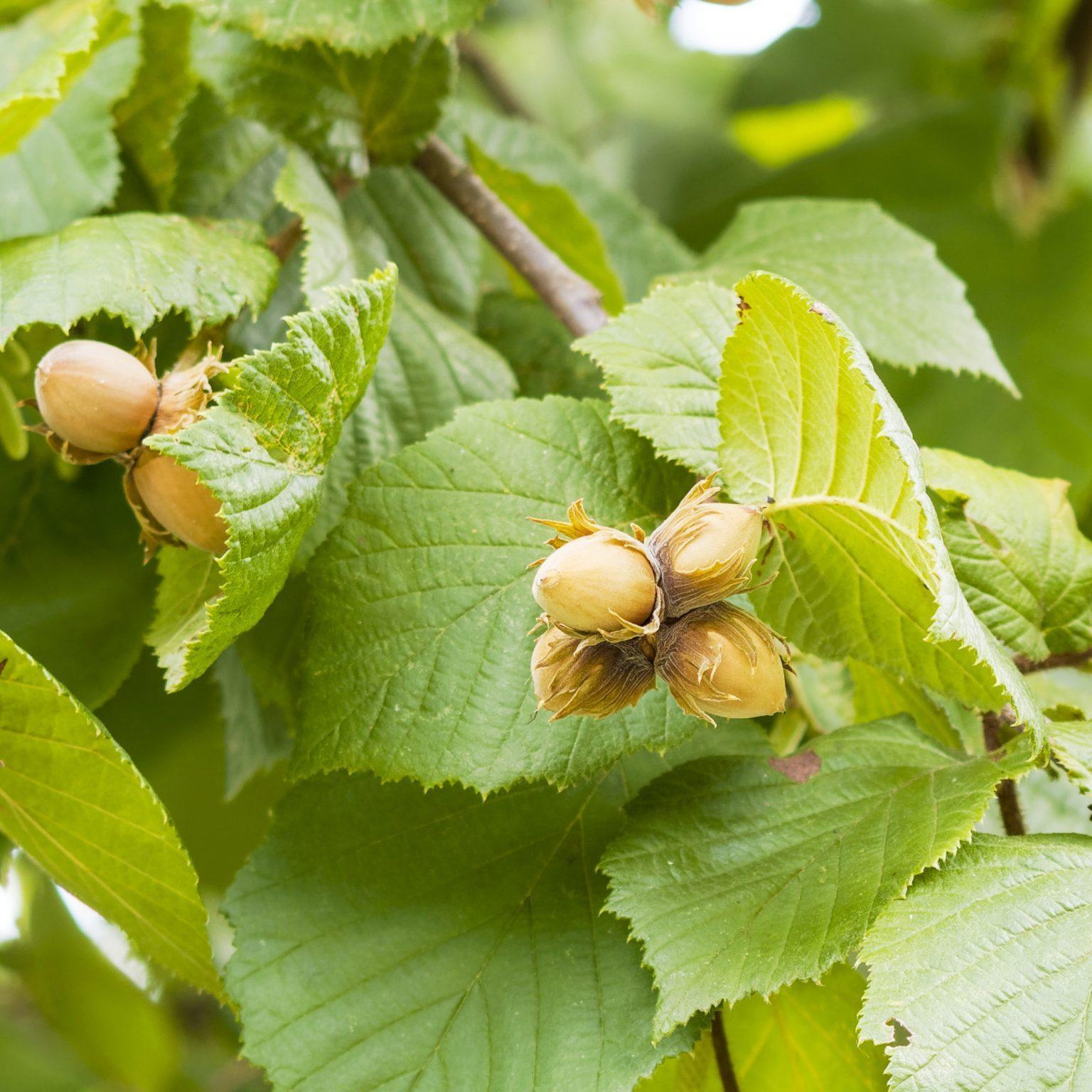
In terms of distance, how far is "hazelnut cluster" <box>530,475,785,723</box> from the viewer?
1.46 feet

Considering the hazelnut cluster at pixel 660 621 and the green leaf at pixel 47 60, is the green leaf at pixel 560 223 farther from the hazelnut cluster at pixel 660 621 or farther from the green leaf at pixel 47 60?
the hazelnut cluster at pixel 660 621

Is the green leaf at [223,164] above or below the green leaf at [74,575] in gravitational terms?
above

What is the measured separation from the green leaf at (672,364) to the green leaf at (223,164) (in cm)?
31

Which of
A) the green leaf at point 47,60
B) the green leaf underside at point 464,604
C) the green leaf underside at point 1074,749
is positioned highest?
the green leaf at point 47,60

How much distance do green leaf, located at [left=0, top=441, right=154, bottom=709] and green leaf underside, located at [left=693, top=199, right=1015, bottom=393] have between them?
430 millimetres

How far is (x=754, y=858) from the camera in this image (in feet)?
1.80

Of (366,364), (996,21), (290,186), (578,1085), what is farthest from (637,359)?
(996,21)

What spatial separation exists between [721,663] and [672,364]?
0.22m

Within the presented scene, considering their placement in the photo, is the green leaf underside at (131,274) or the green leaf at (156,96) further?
the green leaf at (156,96)

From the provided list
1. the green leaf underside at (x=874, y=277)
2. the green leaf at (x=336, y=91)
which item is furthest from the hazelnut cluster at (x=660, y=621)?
the green leaf at (x=336, y=91)

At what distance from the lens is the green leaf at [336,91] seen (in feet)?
2.48

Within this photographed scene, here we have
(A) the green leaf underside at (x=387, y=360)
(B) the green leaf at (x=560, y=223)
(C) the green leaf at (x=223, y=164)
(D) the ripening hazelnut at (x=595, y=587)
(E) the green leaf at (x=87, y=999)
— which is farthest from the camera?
(E) the green leaf at (x=87, y=999)

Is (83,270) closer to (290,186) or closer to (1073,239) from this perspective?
(290,186)

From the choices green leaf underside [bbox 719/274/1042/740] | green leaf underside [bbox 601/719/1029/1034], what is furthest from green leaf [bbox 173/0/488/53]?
green leaf underside [bbox 601/719/1029/1034]
